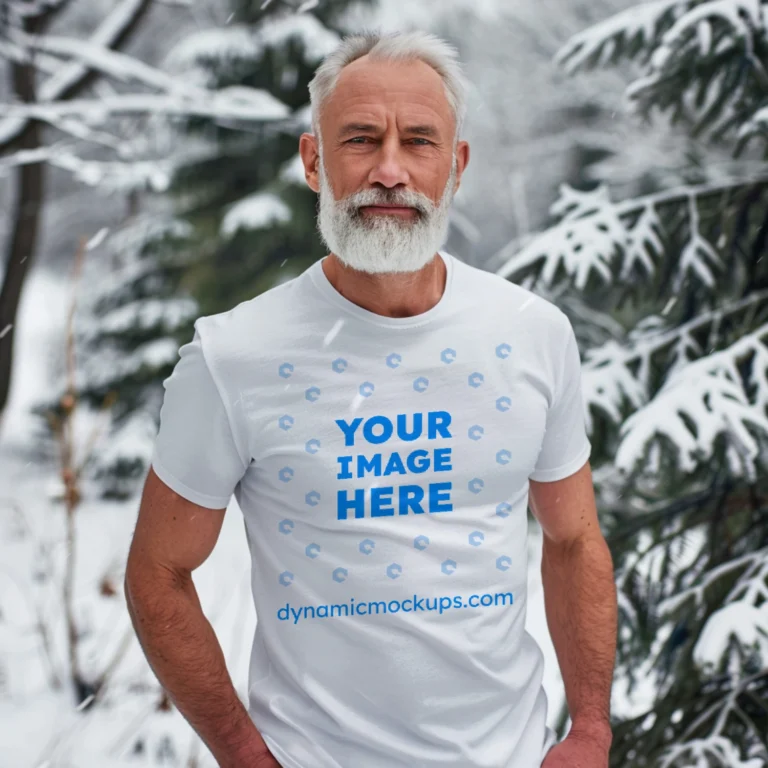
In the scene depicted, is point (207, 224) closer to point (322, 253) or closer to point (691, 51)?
point (322, 253)

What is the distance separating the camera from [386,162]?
4.88ft

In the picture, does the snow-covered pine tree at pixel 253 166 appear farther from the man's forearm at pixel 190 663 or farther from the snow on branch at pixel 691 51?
the man's forearm at pixel 190 663

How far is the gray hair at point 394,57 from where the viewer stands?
1552mm

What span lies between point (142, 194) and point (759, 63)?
725cm

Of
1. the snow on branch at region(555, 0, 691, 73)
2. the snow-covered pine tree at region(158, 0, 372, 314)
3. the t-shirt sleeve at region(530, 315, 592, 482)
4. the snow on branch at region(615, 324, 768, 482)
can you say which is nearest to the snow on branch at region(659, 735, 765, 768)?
the snow on branch at region(615, 324, 768, 482)

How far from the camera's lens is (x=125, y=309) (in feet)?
26.6

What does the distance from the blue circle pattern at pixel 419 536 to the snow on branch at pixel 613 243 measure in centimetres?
141

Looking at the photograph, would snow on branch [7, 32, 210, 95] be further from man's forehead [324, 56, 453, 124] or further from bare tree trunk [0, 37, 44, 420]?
man's forehead [324, 56, 453, 124]

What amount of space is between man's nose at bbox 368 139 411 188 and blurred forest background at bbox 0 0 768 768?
4.23 feet

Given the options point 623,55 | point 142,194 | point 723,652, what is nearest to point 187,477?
point 723,652

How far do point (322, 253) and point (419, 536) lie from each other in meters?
6.63

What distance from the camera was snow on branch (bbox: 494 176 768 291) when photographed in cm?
292

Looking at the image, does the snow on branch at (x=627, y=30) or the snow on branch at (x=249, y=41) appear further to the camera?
the snow on branch at (x=249, y=41)

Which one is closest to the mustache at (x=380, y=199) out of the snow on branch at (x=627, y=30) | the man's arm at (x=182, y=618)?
the man's arm at (x=182, y=618)
